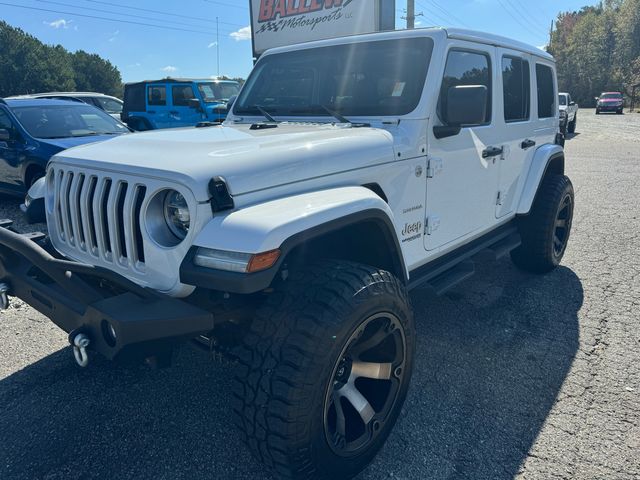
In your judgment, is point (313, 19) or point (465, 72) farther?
point (313, 19)

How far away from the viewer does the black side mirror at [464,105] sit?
2.64 m

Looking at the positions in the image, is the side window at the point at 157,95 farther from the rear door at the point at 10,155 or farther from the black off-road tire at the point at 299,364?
the black off-road tire at the point at 299,364

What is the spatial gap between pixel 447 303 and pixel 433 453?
185 cm

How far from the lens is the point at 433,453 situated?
7.82 ft

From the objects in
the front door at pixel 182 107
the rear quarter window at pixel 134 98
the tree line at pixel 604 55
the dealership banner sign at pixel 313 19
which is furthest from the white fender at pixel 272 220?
the tree line at pixel 604 55

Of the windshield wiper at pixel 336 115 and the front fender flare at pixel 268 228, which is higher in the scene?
the windshield wiper at pixel 336 115

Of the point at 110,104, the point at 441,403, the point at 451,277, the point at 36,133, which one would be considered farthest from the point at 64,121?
the point at 110,104

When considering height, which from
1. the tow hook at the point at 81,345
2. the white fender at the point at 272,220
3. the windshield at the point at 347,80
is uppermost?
the windshield at the point at 347,80

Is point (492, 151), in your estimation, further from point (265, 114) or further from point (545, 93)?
point (265, 114)

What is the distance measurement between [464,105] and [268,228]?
1503 mm

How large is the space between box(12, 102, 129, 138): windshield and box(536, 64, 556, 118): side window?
5.92 m

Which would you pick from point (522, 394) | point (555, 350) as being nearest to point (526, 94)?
point (555, 350)

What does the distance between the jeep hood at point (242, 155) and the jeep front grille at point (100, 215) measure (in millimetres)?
77

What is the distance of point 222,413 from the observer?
271cm
